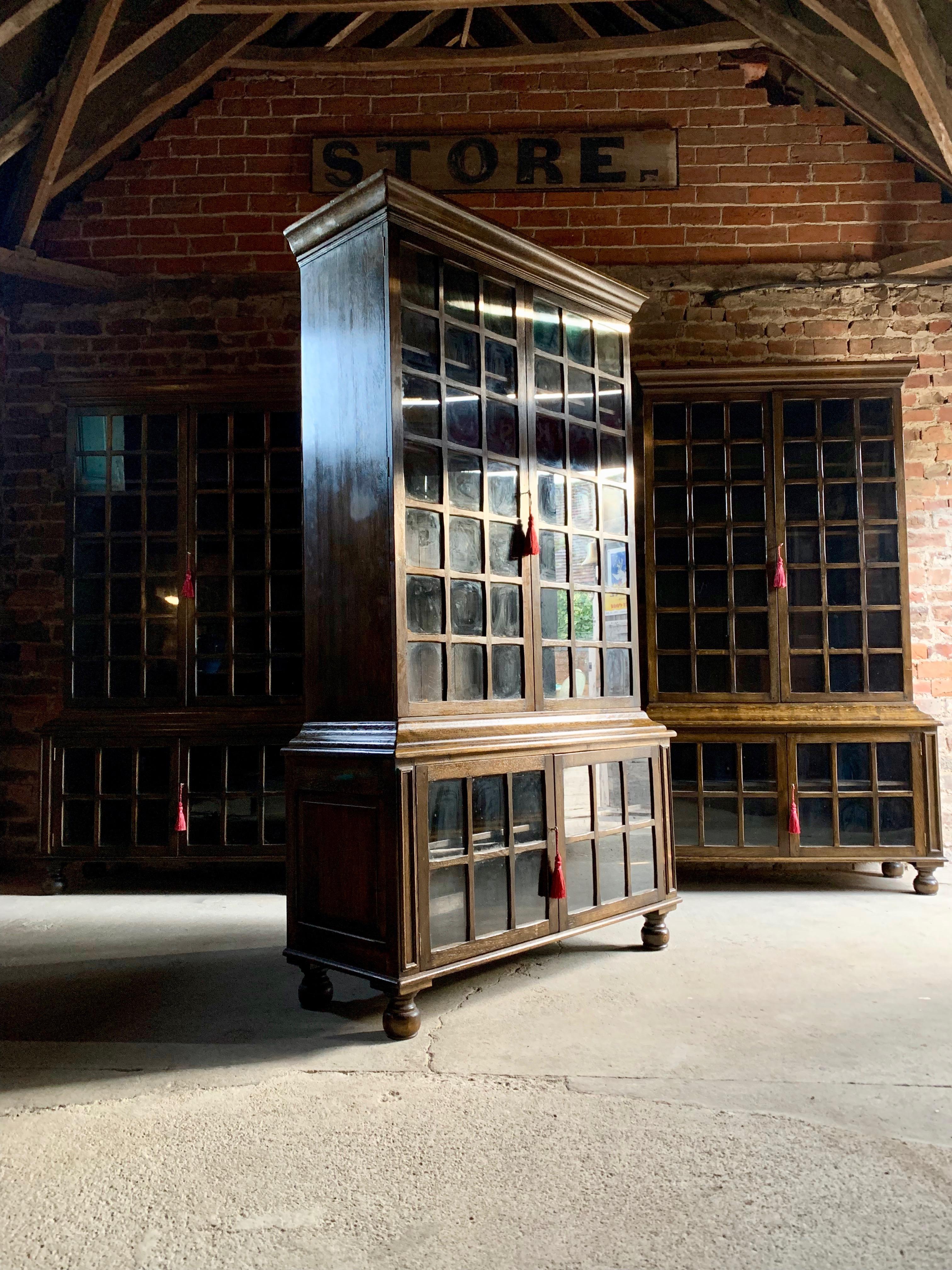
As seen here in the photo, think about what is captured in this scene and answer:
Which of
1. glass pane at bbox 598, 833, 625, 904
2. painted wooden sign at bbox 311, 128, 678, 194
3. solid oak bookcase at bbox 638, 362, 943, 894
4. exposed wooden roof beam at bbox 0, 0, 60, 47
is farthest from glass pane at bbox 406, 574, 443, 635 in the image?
painted wooden sign at bbox 311, 128, 678, 194

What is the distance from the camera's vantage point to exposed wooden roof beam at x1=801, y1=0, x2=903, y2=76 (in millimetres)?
3957

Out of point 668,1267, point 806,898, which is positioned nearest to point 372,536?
point 668,1267

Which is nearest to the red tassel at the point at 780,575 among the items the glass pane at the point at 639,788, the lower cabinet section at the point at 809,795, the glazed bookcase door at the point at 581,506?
the lower cabinet section at the point at 809,795

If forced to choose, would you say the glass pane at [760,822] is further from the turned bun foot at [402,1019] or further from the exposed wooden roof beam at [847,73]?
the exposed wooden roof beam at [847,73]

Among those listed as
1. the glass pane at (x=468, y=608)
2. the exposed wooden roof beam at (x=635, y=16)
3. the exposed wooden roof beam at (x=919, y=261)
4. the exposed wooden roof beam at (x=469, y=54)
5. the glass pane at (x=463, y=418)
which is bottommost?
the glass pane at (x=468, y=608)

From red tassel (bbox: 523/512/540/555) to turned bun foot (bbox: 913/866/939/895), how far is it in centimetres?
251

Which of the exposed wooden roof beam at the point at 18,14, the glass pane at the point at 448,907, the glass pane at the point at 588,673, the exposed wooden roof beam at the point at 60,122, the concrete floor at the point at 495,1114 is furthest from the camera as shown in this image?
the exposed wooden roof beam at the point at 60,122

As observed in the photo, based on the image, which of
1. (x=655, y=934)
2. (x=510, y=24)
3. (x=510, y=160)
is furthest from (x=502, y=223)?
(x=655, y=934)

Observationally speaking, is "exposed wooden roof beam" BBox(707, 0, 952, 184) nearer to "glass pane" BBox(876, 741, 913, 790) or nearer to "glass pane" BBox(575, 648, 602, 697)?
"glass pane" BBox(876, 741, 913, 790)

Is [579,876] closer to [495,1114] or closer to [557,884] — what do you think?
[557,884]

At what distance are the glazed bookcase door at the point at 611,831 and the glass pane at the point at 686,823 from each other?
0.92m

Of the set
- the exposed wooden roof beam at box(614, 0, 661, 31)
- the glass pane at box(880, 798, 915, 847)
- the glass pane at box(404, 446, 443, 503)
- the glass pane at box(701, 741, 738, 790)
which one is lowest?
the glass pane at box(880, 798, 915, 847)

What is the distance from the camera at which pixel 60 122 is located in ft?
13.4

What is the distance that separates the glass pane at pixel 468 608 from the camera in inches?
111
